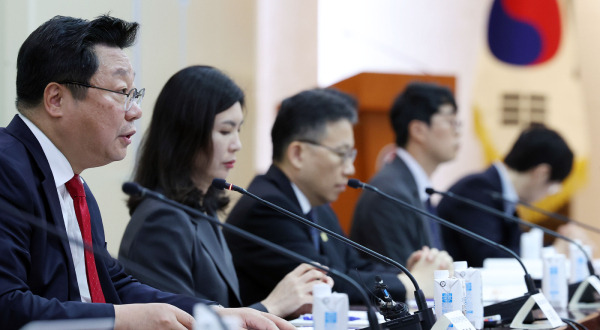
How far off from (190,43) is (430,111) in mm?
1236

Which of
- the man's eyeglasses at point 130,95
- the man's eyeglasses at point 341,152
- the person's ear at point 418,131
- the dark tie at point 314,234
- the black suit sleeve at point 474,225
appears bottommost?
the black suit sleeve at point 474,225

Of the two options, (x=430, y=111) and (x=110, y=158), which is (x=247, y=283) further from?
(x=430, y=111)

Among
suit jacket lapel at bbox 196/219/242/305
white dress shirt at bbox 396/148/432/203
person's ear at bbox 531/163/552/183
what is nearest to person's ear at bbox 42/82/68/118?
suit jacket lapel at bbox 196/219/242/305

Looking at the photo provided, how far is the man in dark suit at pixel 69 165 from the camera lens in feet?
5.54

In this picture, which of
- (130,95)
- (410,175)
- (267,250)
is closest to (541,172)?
(410,175)

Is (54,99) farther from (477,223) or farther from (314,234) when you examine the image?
(477,223)

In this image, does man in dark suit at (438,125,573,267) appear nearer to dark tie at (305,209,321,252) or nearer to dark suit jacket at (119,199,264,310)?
dark tie at (305,209,321,252)

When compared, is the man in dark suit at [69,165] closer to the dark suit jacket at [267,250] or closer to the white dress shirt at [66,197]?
the white dress shirt at [66,197]

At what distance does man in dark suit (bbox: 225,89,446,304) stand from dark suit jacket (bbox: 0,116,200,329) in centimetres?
86

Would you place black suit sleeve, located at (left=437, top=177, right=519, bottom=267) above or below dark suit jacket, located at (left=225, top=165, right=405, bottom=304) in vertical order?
below

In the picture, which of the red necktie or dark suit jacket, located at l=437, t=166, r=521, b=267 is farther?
dark suit jacket, located at l=437, t=166, r=521, b=267

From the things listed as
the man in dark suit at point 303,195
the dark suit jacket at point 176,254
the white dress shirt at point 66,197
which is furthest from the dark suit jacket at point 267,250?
the white dress shirt at point 66,197

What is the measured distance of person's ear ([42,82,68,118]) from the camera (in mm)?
1902

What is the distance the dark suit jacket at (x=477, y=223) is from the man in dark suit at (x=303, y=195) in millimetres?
1155
